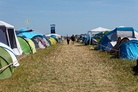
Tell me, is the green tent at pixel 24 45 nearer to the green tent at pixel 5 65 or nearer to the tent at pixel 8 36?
the tent at pixel 8 36

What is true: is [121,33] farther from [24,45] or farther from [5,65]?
[5,65]

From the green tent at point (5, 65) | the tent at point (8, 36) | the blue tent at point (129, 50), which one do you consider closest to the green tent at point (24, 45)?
the tent at point (8, 36)

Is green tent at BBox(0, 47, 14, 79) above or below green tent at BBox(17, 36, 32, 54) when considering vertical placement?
above

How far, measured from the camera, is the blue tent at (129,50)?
1845 centimetres

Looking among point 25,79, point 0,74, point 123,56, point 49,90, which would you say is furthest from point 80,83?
point 123,56

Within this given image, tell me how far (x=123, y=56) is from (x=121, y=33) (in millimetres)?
8204

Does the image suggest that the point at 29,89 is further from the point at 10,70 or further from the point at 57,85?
the point at 10,70

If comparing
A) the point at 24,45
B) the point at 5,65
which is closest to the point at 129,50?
the point at 24,45

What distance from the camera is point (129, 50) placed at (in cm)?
1873

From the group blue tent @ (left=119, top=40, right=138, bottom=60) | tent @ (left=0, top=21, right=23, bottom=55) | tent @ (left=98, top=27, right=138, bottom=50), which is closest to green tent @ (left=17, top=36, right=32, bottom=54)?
tent @ (left=0, top=21, right=23, bottom=55)

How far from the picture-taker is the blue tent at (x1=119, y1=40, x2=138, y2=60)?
1845 centimetres

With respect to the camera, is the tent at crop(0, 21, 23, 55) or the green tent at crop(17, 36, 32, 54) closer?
the tent at crop(0, 21, 23, 55)

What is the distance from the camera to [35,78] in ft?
37.8

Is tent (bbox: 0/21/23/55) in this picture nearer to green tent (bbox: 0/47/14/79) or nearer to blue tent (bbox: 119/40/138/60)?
green tent (bbox: 0/47/14/79)
